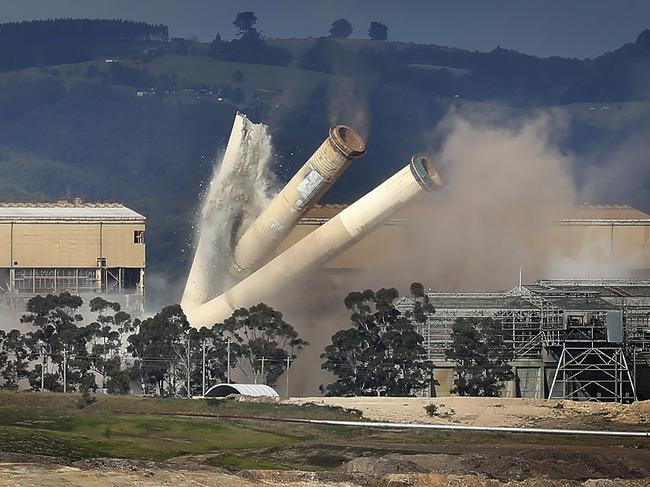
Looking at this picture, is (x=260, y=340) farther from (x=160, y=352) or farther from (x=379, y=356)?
(x=379, y=356)

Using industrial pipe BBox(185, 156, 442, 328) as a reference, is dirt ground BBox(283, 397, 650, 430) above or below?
below

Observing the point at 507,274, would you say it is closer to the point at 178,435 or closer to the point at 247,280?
the point at 247,280

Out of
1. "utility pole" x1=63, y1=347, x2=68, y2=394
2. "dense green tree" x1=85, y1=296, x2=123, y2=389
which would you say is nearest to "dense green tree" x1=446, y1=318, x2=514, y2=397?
"dense green tree" x1=85, y1=296, x2=123, y2=389

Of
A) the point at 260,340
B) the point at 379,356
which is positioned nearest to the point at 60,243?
the point at 260,340

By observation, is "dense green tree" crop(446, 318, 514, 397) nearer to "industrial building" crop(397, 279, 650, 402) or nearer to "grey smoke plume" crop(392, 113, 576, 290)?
"industrial building" crop(397, 279, 650, 402)

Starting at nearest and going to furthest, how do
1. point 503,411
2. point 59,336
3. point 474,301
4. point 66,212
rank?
point 503,411, point 59,336, point 474,301, point 66,212
